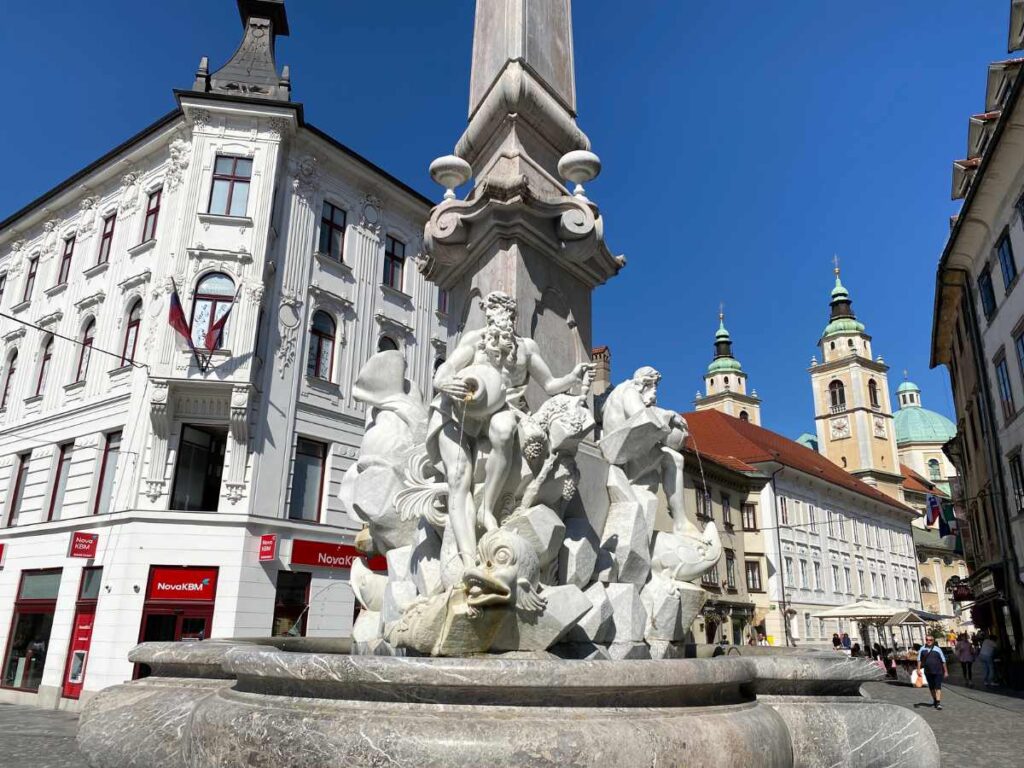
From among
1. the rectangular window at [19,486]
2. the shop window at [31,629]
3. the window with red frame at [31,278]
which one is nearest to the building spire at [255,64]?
the window with red frame at [31,278]

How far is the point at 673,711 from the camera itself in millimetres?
2861

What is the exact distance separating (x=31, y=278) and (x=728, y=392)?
7429cm

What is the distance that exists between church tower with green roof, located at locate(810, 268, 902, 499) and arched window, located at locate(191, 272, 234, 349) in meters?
64.7

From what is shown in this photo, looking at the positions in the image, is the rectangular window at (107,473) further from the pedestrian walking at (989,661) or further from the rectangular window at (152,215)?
the pedestrian walking at (989,661)

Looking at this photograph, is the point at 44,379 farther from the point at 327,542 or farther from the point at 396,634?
the point at 396,634

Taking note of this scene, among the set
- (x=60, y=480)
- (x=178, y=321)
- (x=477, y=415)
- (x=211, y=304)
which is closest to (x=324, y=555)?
(x=178, y=321)

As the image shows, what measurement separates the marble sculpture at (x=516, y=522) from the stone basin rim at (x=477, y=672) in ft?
2.52

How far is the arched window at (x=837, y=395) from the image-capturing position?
73750 mm

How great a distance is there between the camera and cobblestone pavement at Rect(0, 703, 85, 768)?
6566 mm

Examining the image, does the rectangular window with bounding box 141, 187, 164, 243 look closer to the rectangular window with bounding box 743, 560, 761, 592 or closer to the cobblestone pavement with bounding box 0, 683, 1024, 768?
the cobblestone pavement with bounding box 0, 683, 1024, 768

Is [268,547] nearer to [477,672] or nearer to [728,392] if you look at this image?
[477,672]

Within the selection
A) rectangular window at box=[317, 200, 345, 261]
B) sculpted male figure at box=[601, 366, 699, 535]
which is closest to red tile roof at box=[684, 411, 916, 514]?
rectangular window at box=[317, 200, 345, 261]

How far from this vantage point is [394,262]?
21.0m

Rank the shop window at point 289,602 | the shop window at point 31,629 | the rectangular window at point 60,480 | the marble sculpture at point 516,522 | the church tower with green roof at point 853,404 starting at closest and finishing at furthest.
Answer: the marble sculpture at point 516,522
the shop window at point 289,602
the shop window at point 31,629
the rectangular window at point 60,480
the church tower with green roof at point 853,404
